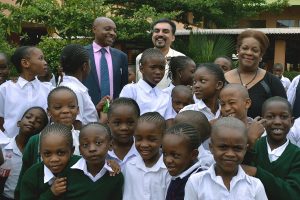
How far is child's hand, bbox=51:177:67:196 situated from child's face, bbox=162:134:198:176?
2.10ft

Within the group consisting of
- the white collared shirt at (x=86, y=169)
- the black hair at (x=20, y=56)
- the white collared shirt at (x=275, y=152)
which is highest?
the black hair at (x=20, y=56)

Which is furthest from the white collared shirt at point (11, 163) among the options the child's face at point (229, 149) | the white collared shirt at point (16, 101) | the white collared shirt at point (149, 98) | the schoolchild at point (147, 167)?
the child's face at point (229, 149)

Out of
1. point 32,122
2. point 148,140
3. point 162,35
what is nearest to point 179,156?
point 148,140

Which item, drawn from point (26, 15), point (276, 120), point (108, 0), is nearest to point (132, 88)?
point (276, 120)

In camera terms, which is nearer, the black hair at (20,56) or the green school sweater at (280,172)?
the green school sweater at (280,172)

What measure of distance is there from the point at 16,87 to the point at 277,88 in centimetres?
222

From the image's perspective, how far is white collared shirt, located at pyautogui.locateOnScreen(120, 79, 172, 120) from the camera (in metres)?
3.84

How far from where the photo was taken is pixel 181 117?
305 cm

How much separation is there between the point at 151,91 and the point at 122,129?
2.77ft

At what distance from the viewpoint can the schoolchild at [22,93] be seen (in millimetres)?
4027

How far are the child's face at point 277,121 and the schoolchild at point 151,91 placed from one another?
95 centimetres

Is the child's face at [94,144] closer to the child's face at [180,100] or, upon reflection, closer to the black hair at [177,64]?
the child's face at [180,100]

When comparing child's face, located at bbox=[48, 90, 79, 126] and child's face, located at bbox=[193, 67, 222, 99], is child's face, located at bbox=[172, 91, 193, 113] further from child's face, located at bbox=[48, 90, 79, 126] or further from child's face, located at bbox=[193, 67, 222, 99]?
child's face, located at bbox=[48, 90, 79, 126]

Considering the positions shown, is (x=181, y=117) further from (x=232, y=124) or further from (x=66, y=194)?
(x=66, y=194)
